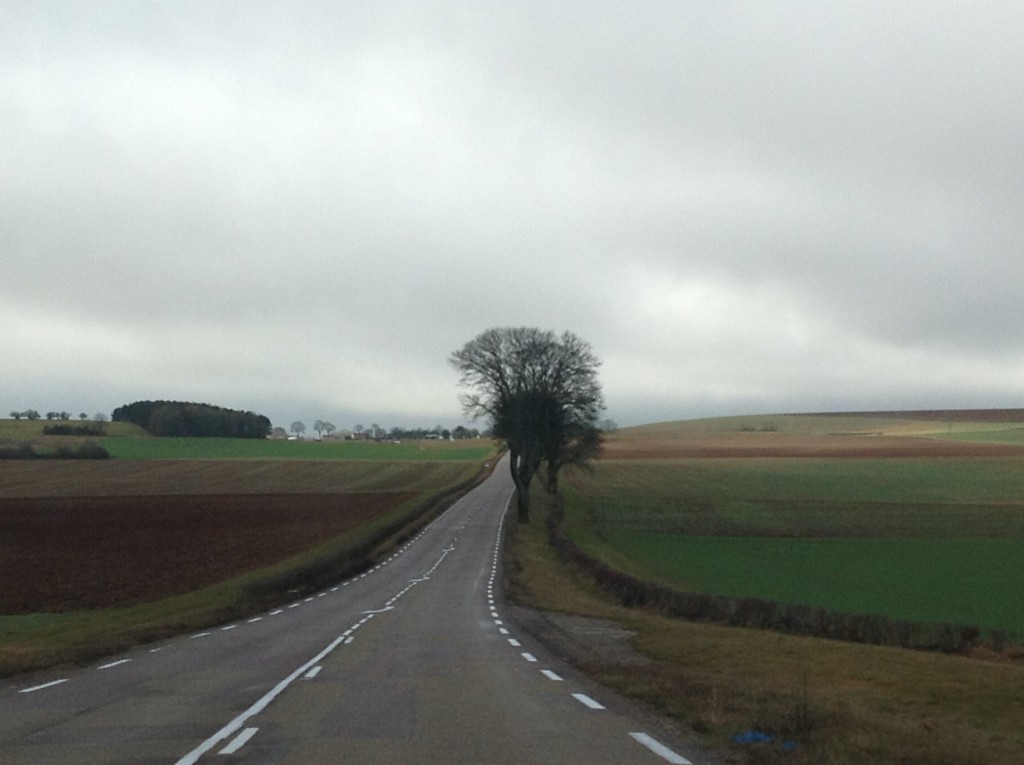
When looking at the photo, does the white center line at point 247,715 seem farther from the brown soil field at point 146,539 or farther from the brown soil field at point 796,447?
the brown soil field at point 796,447

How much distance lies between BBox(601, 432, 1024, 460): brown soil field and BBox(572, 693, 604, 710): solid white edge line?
83426 millimetres

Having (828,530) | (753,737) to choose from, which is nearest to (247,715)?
(753,737)

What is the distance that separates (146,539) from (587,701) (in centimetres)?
4627

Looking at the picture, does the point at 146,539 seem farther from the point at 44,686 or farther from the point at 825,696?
the point at 825,696

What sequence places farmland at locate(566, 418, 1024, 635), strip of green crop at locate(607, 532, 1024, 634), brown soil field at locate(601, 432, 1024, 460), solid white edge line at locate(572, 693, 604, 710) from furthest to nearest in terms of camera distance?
brown soil field at locate(601, 432, 1024, 460) → farmland at locate(566, 418, 1024, 635) → strip of green crop at locate(607, 532, 1024, 634) → solid white edge line at locate(572, 693, 604, 710)

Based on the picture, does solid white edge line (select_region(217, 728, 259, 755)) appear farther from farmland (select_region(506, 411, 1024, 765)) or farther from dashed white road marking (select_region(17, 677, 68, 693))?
dashed white road marking (select_region(17, 677, 68, 693))

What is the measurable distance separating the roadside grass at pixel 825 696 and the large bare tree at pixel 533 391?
51.5 meters

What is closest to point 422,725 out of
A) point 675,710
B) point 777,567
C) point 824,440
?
point 675,710

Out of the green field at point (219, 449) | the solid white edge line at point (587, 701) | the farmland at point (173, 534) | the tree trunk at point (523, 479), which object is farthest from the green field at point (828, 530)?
the green field at point (219, 449)

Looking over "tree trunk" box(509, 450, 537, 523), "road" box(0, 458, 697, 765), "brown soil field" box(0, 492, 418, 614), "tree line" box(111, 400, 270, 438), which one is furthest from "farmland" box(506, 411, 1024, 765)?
"tree line" box(111, 400, 270, 438)

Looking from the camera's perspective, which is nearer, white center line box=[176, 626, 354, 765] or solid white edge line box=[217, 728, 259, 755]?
white center line box=[176, 626, 354, 765]

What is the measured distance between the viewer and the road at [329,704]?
9.88 m

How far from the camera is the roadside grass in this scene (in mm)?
9609

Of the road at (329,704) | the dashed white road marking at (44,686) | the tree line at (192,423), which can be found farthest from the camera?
the tree line at (192,423)
